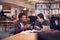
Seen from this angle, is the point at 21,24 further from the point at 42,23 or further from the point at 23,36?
the point at 42,23

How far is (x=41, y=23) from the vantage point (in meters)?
1.90

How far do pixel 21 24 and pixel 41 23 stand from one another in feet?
1.05

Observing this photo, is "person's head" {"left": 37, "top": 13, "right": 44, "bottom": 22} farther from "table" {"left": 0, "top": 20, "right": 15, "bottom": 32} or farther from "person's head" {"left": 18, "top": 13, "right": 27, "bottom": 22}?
"table" {"left": 0, "top": 20, "right": 15, "bottom": 32}

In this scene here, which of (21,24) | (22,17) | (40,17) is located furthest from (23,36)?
(40,17)

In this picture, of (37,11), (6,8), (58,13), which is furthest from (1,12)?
(58,13)

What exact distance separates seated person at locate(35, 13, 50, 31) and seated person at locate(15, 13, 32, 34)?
5.0 inches

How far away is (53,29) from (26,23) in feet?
1.44

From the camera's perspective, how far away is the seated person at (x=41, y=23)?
6.20 ft

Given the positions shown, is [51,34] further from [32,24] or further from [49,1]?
[49,1]

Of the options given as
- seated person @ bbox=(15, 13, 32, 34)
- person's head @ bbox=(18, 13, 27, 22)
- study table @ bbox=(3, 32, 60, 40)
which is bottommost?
study table @ bbox=(3, 32, 60, 40)

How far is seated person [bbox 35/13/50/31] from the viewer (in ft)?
6.20

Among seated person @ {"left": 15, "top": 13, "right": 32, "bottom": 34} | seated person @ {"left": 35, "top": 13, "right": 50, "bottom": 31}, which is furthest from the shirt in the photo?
seated person @ {"left": 15, "top": 13, "right": 32, "bottom": 34}

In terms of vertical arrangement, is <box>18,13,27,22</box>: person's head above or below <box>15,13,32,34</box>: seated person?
above

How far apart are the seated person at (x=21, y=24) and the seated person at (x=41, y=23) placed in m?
0.13
